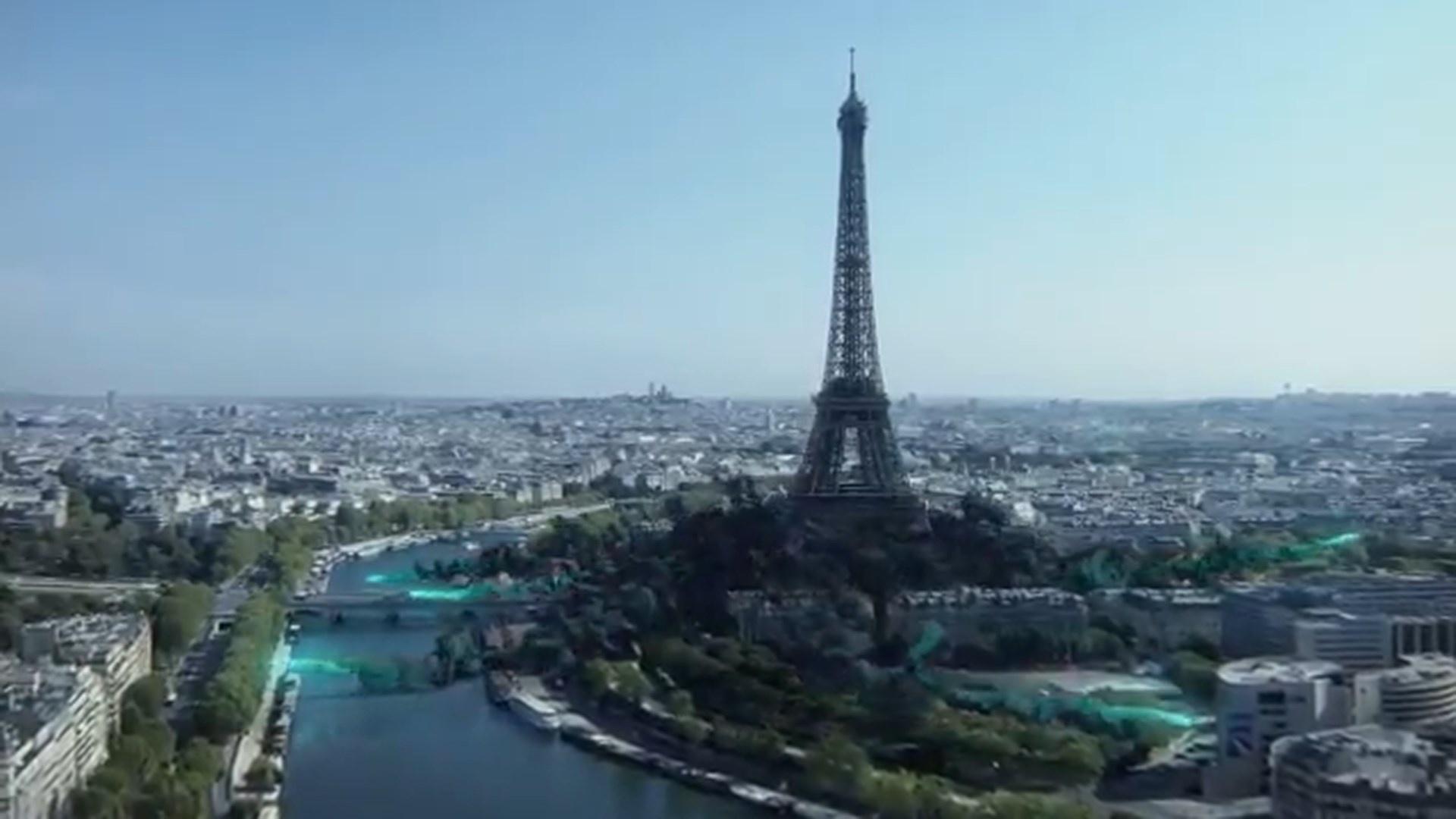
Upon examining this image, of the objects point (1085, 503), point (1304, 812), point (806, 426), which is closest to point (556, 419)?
point (806, 426)

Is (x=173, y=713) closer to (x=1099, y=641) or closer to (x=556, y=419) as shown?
(x=1099, y=641)

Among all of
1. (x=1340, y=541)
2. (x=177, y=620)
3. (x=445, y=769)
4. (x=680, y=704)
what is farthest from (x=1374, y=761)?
(x=1340, y=541)

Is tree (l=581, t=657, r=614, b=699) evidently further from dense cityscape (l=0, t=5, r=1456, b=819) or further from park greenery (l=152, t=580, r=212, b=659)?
park greenery (l=152, t=580, r=212, b=659)

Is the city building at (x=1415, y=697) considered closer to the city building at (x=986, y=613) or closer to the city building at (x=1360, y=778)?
the city building at (x=1360, y=778)

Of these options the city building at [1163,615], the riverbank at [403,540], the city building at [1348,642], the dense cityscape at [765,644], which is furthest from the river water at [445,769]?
the riverbank at [403,540]

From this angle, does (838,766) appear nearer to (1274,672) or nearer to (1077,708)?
(1077,708)

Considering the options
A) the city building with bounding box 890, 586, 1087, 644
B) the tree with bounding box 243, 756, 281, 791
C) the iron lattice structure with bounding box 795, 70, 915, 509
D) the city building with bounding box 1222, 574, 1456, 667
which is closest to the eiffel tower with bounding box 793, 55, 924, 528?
the iron lattice structure with bounding box 795, 70, 915, 509

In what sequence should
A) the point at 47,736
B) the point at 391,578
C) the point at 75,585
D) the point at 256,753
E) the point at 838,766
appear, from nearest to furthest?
the point at 47,736 < the point at 838,766 < the point at 256,753 < the point at 75,585 < the point at 391,578

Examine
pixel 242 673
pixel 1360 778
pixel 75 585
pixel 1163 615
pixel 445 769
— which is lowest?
pixel 445 769
